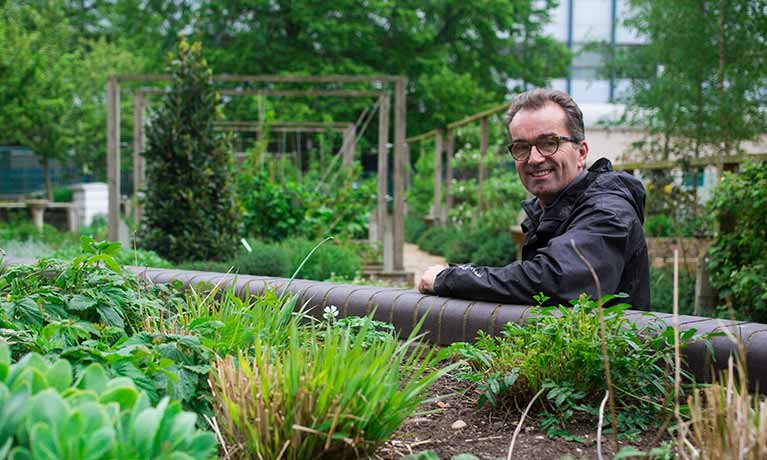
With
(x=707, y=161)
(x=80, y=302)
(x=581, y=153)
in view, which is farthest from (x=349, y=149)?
(x=80, y=302)

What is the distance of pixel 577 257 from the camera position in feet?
8.71

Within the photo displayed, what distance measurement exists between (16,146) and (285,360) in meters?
33.6

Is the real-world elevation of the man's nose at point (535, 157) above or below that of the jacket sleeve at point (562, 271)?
above

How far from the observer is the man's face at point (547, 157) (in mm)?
3082

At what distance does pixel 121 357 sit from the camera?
6.01 ft

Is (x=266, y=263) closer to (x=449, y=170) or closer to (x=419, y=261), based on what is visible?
(x=419, y=261)

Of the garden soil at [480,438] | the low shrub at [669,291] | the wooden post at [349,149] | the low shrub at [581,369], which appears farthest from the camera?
the wooden post at [349,149]

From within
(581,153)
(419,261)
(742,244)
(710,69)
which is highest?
(710,69)

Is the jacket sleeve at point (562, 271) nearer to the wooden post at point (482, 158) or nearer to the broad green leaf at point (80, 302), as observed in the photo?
the broad green leaf at point (80, 302)

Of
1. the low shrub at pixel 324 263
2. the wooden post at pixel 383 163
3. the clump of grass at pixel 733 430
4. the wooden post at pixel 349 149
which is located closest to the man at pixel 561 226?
the clump of grass at pixel 733 430

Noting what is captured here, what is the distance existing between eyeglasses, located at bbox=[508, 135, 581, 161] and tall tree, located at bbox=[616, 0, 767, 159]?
264 inches

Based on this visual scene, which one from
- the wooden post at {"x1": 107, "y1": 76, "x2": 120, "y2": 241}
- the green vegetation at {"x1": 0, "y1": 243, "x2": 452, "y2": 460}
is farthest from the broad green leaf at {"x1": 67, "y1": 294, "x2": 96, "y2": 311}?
the wooden post at {"x1": 107, "y1": 76, "x2": 120, "y2": 241}

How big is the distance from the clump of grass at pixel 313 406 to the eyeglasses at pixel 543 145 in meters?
1.47

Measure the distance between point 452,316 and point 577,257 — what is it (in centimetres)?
43
